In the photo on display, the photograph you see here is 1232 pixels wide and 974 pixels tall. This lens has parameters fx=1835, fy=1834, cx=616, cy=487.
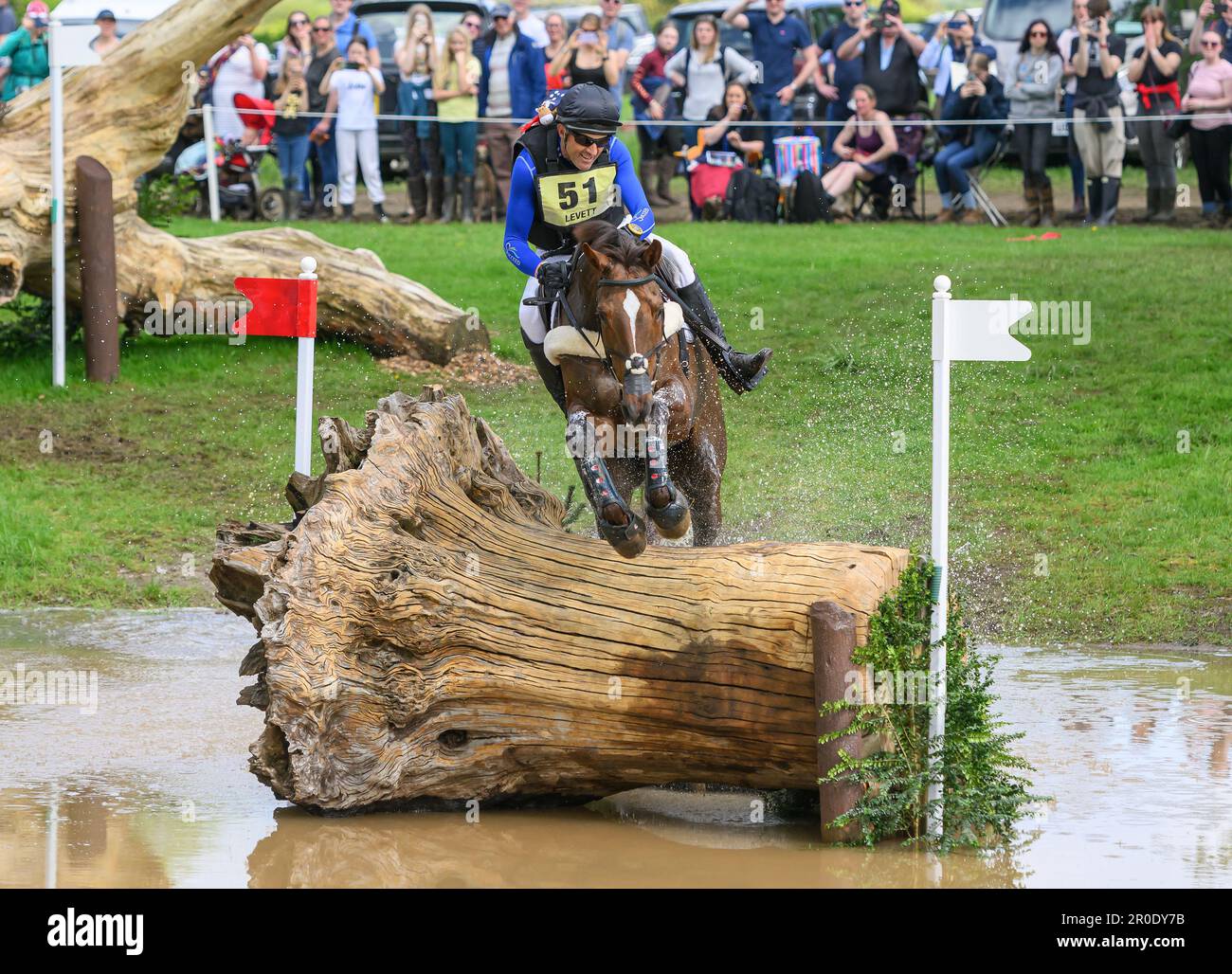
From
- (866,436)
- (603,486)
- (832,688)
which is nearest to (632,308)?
(603,486)

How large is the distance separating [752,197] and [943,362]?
47.4 ft

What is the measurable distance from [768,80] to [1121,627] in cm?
1298

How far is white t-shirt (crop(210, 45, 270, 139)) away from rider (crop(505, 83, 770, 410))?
1425 centimetres

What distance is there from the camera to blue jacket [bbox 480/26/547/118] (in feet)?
67.3

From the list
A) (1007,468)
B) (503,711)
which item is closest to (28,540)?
(503,711)

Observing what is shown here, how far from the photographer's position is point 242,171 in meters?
21.9

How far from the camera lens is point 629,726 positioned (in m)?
6.67

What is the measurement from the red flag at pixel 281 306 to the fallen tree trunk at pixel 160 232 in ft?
17.0

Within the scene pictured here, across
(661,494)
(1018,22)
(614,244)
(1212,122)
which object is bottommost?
(661,494)

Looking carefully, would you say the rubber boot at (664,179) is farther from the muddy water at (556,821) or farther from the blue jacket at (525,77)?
the muddy water at (556,821)

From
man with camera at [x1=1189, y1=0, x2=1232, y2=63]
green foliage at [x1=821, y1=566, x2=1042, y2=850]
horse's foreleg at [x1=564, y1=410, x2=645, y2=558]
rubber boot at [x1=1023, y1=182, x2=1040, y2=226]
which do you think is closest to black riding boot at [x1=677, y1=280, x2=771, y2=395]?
horse's foreleg at [x1=564, y1=410, x2=645, y2=558]

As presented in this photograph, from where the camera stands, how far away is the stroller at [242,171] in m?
21.7

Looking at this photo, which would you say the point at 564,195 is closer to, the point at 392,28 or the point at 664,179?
the point at 664,179

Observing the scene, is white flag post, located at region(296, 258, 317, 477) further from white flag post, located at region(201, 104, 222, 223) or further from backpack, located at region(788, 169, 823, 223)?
white flag post, located at region(201, 104, 222, 223)
